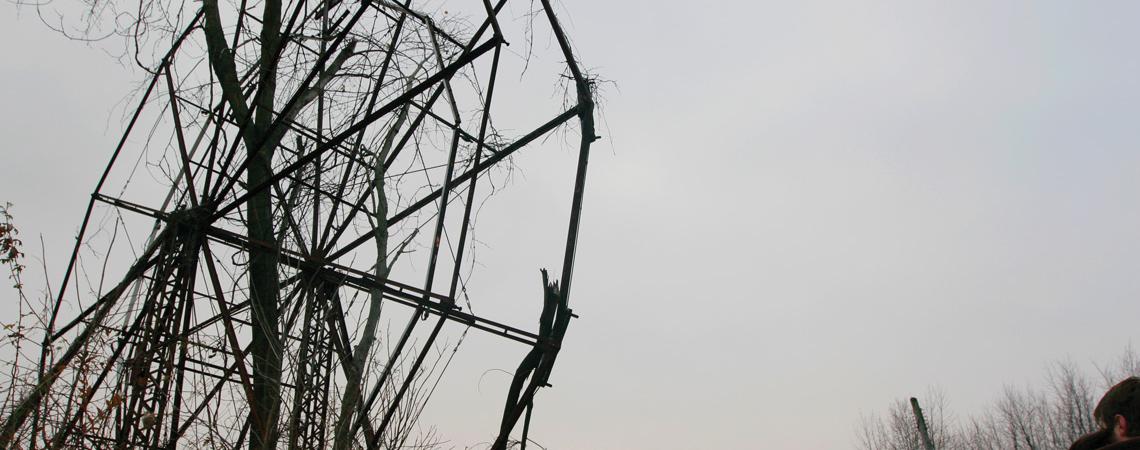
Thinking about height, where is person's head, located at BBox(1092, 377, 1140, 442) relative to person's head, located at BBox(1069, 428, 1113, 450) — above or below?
above

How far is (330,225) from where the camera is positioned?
13.6 feet

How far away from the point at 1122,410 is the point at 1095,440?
0.46 ft

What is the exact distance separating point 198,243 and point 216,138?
69cm

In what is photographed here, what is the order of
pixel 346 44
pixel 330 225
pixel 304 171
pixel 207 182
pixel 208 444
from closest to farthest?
pixel 208 444
pixel 207 182
pixel 330 225
pixel 304 171
pixel 346 44

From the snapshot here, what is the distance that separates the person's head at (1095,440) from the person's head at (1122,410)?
1cm

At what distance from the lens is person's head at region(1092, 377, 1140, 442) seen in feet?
8.28

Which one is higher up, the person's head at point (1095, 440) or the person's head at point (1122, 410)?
the person's head at point (1122, 410)

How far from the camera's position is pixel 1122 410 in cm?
256

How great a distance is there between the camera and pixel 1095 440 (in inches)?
104

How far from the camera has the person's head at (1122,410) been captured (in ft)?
8.28

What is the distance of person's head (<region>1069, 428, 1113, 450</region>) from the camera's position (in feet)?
8.55

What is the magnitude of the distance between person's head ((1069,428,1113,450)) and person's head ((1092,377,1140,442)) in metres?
0.01

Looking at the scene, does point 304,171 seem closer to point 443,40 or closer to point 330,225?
point 330,225

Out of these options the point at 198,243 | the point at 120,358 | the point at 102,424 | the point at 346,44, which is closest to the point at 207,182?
the point at 198,243
